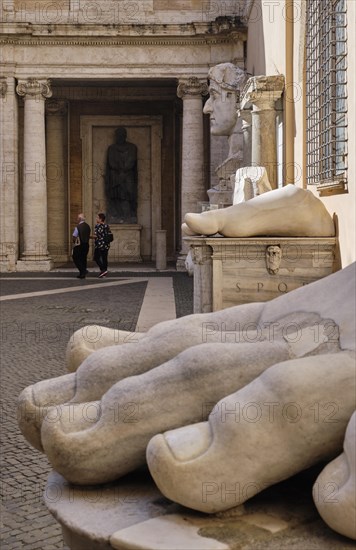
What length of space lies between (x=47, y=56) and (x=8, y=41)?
862 mm

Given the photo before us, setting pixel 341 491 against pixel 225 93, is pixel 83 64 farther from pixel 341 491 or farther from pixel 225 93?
pixel 341 491

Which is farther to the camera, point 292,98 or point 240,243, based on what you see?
point 292,98

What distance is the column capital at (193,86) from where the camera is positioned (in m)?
17.3

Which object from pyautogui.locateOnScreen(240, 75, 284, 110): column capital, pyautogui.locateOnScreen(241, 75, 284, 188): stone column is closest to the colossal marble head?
pyautogui.locateOnScreen(241, 75, 284, 188): stone column

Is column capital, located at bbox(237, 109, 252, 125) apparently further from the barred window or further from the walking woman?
the walking woman

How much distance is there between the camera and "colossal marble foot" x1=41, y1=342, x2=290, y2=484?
1681 mm

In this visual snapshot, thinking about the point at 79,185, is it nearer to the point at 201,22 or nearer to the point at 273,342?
the point at 201,22

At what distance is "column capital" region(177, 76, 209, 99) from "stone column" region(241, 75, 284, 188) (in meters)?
7.70

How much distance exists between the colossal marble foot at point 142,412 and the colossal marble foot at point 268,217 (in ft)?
14.7

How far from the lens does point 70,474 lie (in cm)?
171

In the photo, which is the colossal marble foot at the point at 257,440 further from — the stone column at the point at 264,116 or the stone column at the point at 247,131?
the stone column at the point at 247,131

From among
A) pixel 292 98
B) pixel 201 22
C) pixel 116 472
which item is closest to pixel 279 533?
pixel 116 472

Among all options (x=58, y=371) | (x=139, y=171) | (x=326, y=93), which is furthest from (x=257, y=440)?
(x=139, y=171)

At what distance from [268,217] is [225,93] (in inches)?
216
